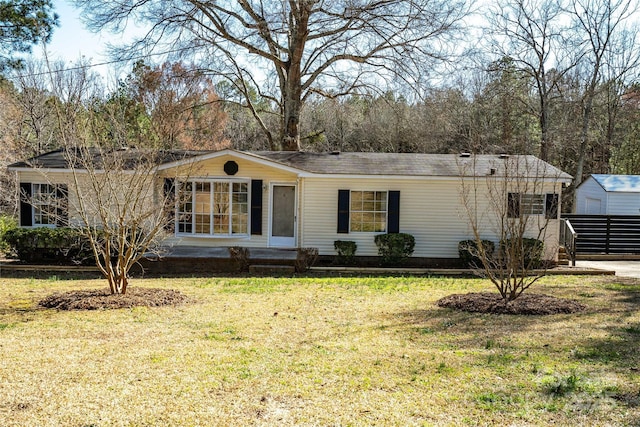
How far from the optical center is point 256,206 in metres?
17.3

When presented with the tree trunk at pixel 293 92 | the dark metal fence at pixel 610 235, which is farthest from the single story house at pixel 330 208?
the tree trunk at pixel 293 92

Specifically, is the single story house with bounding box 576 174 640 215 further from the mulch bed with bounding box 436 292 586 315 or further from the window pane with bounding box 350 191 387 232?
the mulch bed with bounding box 436 292 586 315

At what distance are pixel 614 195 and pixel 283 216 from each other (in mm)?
14115

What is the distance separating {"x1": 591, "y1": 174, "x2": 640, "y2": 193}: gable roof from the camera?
76.5 ft

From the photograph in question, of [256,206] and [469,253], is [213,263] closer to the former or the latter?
[256,206]

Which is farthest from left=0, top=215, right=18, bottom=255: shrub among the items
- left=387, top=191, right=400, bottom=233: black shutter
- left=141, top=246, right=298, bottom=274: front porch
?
left=387, top=191, right=400, bottom=233: black shutter

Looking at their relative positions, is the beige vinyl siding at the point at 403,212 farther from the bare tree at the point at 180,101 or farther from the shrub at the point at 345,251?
the bare tree at the point at 180,101

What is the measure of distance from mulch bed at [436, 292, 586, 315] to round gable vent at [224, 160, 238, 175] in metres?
8.30

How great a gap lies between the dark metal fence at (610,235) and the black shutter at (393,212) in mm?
8128

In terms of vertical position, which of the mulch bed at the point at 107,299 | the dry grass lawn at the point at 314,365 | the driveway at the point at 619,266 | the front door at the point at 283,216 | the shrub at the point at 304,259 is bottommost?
the driveway at the point at 619,266

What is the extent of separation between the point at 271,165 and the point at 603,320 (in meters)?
10.0

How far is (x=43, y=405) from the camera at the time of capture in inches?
205

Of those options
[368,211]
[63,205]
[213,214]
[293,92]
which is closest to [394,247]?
[368,211]

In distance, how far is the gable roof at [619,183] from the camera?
23327 millimetres
